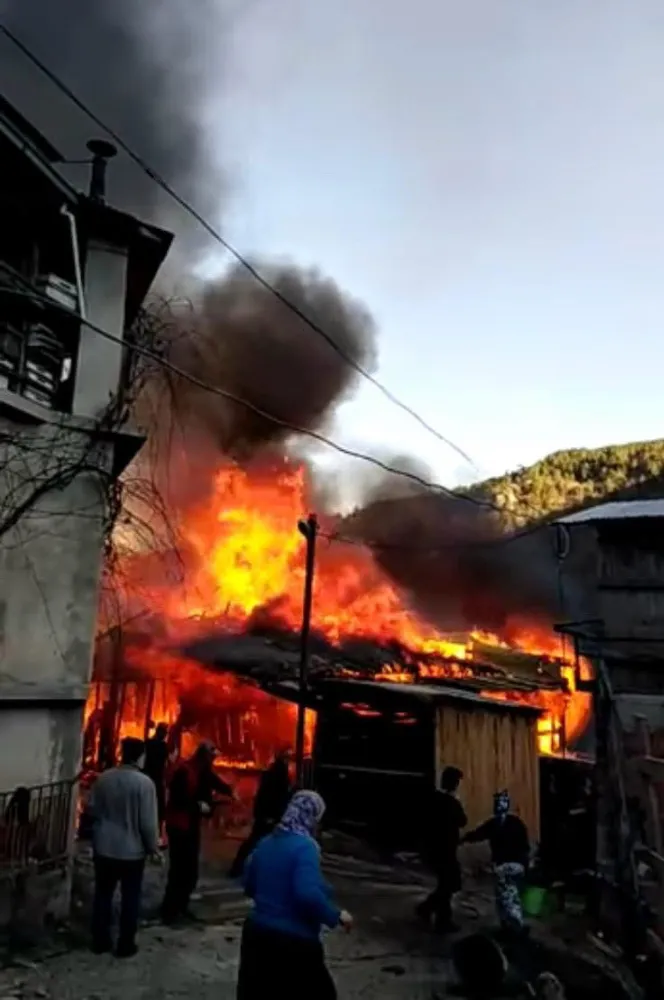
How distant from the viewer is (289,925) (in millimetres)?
4125

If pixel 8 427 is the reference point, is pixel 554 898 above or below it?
below

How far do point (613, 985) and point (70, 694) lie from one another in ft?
16.9

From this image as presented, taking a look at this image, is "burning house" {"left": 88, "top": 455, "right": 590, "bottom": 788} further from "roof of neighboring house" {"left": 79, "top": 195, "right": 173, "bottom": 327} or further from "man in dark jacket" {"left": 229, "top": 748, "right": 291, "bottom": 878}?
"roof of neighboring house" {"left": 79, "top": 195, "right": 173, "bottom": 327}

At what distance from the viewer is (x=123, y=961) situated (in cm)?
648

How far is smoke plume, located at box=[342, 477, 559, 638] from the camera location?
29609 millimetres

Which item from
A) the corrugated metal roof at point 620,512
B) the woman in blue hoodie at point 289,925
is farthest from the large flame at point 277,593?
the woman in blue hoodie at point 289,925

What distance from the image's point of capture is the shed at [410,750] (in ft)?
46.4

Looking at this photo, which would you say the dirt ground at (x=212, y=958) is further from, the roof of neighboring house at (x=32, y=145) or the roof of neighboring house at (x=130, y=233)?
the roof of neighboring house at (x=32, y=145)

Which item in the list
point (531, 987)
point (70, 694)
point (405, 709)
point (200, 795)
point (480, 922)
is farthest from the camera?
point (405, 709)

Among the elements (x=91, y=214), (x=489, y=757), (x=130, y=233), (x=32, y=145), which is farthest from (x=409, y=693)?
(x=32, y=145)

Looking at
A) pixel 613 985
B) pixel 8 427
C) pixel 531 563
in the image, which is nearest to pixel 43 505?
pixel 8 427

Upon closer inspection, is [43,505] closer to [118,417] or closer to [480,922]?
[118,417]

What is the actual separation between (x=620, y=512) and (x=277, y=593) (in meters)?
16.3

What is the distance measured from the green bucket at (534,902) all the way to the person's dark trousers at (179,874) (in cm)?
381
